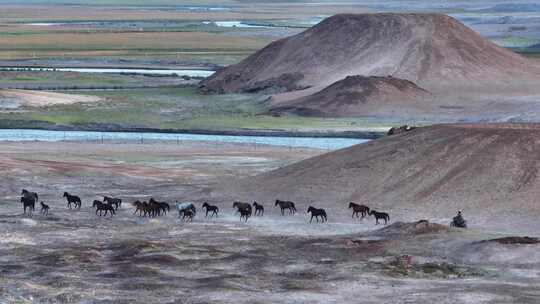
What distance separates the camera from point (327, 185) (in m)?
46.4

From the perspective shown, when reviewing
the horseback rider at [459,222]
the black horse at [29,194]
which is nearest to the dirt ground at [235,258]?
the black horse at [29,194]

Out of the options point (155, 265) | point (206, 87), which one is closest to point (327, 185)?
point (155, 265)

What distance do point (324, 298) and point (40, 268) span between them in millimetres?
7182

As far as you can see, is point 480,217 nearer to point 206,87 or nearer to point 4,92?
point 4,92

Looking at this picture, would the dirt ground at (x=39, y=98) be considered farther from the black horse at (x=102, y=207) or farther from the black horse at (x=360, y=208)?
the black horse at (x=360, y=208)

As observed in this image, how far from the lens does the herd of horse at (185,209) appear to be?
41031mm

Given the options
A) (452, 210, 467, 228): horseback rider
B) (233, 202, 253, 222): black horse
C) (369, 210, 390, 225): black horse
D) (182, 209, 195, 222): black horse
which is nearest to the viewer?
(452, 210, 467, 228): horseback rider

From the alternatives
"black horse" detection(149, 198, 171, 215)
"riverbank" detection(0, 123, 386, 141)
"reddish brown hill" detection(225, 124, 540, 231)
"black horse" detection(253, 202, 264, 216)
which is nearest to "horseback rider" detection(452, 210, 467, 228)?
"reddish brown hill" detection(225, 124, 540, 231)

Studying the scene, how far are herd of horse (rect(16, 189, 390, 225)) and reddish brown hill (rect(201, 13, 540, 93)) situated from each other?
50.0 m

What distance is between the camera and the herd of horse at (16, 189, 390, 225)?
41031 millimetres

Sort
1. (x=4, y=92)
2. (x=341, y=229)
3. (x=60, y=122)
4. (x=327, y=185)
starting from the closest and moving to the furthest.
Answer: (x=341, y=229) < (x=327, y=185) < (x=60, y=122) < (x=4, y=92)

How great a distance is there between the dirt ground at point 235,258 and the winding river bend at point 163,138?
828 inches

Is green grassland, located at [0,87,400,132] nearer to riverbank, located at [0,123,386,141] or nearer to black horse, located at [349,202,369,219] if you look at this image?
riverbank, located at [0,123,386,141]

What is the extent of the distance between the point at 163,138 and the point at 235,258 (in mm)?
37925
